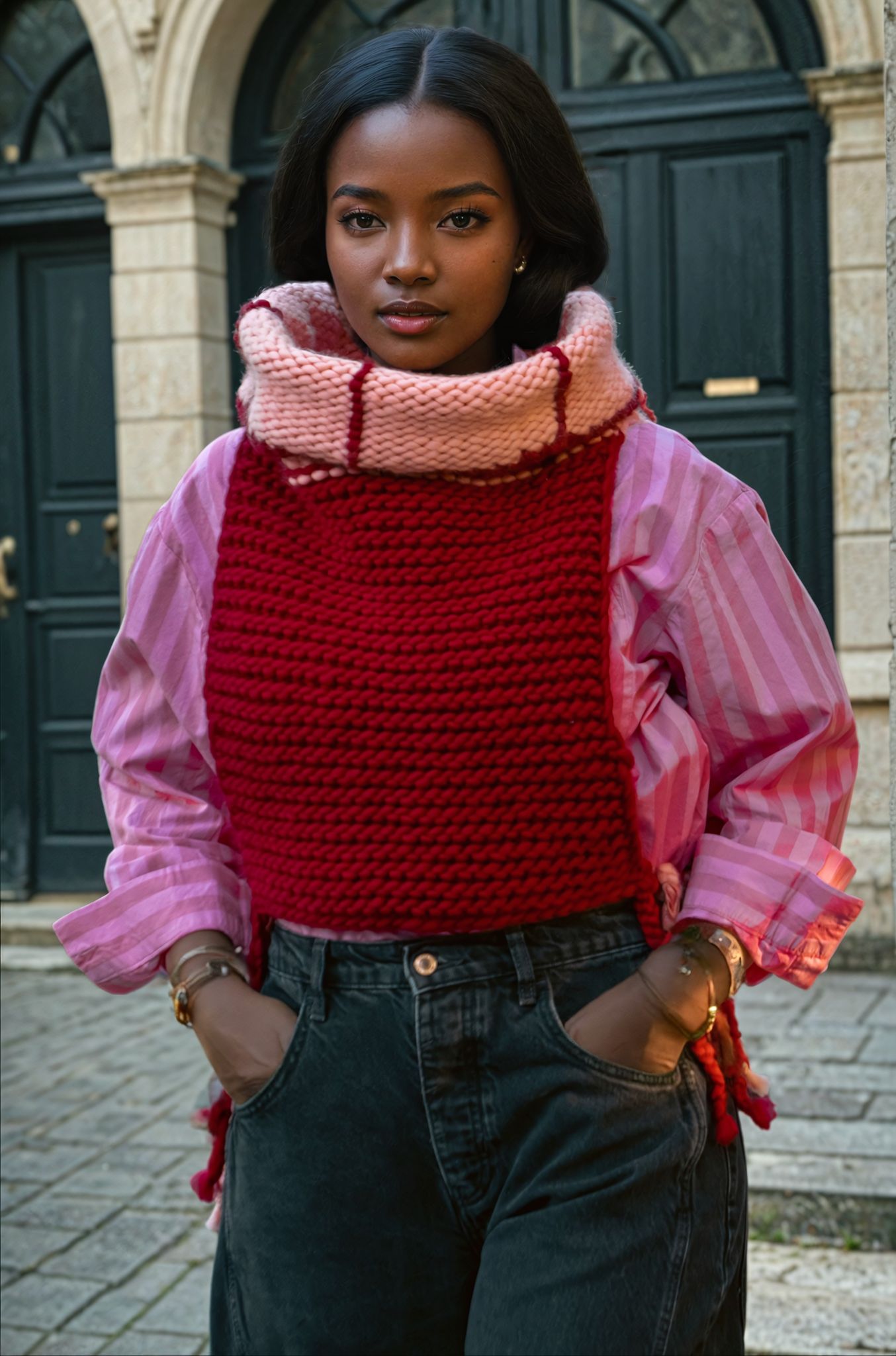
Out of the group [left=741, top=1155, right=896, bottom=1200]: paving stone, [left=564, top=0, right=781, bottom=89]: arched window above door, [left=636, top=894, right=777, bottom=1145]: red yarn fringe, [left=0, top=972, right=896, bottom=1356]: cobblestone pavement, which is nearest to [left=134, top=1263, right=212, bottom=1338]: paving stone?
[left=0, top=972, right=896, bottom=1356]: cobblestone pavement

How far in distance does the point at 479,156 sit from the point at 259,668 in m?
0.57

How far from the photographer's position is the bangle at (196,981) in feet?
5.69

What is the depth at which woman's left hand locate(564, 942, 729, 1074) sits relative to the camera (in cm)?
158

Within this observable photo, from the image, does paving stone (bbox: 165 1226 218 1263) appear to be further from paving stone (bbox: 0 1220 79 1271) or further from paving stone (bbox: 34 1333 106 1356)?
paving stone (bbox: 34 1333 106 1356)

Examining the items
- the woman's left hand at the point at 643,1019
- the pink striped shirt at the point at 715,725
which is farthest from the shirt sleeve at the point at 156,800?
the woman's left hand at the point at 643,1019

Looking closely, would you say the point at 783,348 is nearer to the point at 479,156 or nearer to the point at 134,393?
the point at 134,393

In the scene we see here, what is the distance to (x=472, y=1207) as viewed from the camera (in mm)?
1614

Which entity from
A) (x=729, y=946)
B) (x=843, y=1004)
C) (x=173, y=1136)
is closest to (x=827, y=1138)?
(x=843, y=1004)

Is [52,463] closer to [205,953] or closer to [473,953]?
[205,953]

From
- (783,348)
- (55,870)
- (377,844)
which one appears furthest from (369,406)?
(55,870)

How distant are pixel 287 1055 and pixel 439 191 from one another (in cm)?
89

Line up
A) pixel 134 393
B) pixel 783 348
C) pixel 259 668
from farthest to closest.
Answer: pixel 134 393, pixel 783 348, pixel 259 668

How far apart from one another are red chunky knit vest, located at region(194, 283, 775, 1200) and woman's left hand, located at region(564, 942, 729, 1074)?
0.22ft

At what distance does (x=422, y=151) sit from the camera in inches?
66.1
